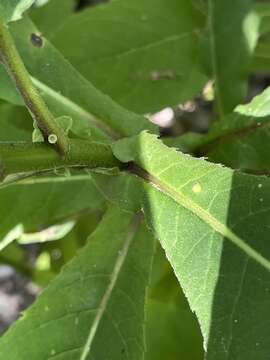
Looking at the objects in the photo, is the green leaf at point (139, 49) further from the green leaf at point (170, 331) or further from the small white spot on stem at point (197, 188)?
the small white spot on stem at point (197, 188)

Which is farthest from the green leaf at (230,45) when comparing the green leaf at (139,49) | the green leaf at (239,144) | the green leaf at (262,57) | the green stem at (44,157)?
the green stem at (44,157)

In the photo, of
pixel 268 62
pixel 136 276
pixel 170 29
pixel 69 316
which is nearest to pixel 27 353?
pixel 69 316

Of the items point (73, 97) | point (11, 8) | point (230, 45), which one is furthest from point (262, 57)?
point (11, 8)

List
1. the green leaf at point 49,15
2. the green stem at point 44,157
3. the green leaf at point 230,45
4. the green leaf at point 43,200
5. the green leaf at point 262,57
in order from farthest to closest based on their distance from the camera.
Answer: the green leaf at point 49,15
the green leaf at point 262,57
the green leaf at point 230,45
the green leaf at point 43,200
the green stem at point 44,157

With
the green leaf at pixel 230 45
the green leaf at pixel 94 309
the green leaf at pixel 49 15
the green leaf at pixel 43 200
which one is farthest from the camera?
the green leaf at pixel 49 15

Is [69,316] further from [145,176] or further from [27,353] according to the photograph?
[145,176]

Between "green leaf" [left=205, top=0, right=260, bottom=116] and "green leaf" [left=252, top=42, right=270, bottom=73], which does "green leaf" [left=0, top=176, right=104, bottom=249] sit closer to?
"green leaf" [left=205, top=0, right=260, bottom=116]

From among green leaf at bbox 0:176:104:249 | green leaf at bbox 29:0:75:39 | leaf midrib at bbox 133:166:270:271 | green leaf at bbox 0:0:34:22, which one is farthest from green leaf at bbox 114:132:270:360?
green leaf at bbox 29:0:75:39

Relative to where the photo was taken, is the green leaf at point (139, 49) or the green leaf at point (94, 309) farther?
the green leaf at point (139, 49)
